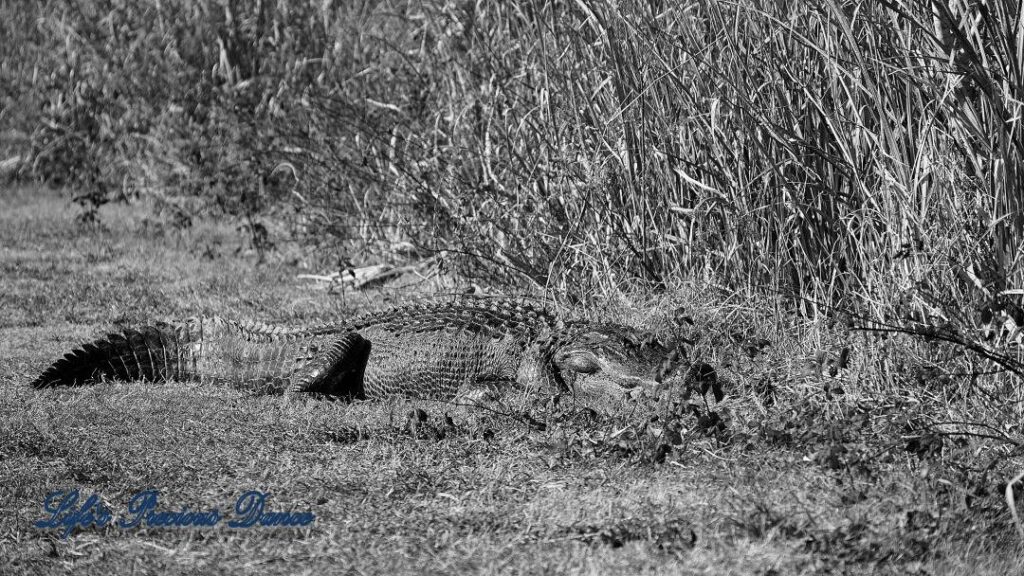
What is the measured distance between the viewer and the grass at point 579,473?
2820mm

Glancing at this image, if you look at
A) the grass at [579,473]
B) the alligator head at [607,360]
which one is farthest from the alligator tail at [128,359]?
the alligator head at [607,360]

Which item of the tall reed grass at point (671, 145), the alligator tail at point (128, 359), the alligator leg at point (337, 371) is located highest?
the tall reed grass at point (671, 145)

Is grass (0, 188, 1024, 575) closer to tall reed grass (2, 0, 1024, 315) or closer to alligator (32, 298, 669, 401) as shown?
alligator (32, 298, 669, 401)

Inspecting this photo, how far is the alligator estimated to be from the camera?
4.55m

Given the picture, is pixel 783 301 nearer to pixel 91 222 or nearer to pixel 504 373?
pixel 504 373

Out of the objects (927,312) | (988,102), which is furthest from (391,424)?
(988,102)

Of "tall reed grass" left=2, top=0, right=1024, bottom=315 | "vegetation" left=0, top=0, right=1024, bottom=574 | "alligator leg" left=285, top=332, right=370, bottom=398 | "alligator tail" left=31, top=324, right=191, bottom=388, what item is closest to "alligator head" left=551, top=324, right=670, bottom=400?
"vegetation" left=0, top=0, right=1024, bottom=574

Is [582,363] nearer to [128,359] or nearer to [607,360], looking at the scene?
[607,360]

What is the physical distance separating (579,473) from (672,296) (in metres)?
1.54

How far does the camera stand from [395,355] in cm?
487

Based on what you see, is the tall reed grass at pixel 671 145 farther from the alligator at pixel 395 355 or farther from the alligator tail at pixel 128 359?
the alligator tail at pixel 128 359

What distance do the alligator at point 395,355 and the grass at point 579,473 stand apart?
0.61ft

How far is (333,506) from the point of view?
3.24 m

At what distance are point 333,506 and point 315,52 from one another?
6.70 meters
